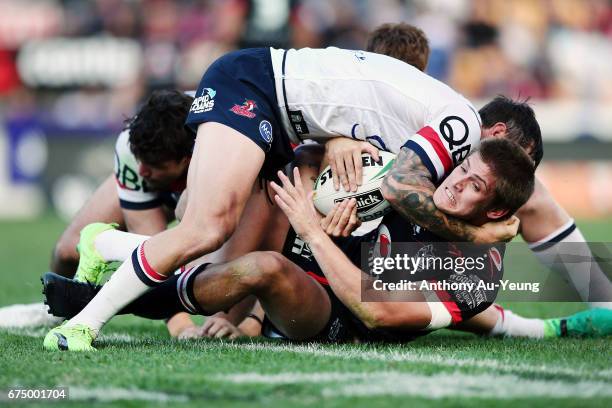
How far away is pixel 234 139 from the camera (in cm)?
446

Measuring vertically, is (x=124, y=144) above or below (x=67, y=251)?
above

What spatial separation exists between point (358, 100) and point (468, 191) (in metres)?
0.76

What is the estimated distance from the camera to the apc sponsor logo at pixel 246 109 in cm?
457

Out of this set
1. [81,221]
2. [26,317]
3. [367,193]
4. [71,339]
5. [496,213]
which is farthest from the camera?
[81,221]

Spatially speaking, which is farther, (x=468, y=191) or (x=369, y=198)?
(x=369, y=198)

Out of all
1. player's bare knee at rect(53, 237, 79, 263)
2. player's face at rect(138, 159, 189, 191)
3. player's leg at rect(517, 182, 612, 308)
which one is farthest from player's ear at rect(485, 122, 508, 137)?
player's bare knee at rect(53, 237, 79, 263)

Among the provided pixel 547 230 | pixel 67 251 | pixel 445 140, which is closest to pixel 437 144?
pixel 445 140

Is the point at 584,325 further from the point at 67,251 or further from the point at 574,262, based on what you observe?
the point at 67,251

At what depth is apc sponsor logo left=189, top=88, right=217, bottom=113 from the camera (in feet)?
15.2

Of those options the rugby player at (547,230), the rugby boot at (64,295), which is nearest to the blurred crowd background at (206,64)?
the rugby player at (547,230)

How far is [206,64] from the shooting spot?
50.7 feet

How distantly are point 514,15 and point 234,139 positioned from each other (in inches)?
487

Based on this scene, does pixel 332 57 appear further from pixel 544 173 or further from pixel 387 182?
pixel 544 173

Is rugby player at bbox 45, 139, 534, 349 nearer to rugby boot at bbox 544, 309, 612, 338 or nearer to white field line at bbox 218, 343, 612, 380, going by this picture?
white field line at bbox 218, 343, 612, 380
